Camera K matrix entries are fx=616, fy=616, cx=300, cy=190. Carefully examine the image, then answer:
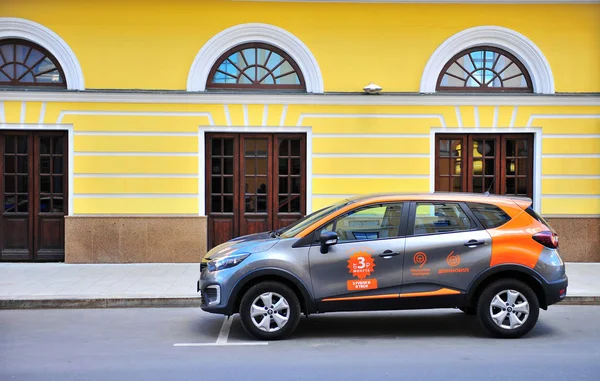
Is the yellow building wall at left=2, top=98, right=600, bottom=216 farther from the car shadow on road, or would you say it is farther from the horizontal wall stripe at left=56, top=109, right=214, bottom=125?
the car shadow on road

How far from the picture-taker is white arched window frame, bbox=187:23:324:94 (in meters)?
12.2

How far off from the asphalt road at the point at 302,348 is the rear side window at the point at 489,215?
53.0 inches

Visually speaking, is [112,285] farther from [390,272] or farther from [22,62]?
[22,62]

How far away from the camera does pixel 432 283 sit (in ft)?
23.1

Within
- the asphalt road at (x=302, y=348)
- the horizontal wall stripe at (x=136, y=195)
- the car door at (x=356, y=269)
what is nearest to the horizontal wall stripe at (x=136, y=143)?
the horizontal wall stripe at (x=136, y=195)

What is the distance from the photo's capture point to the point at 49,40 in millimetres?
12062

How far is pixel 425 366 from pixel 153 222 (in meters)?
7.45

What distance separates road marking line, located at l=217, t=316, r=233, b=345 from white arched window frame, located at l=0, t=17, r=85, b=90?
6.37 metres

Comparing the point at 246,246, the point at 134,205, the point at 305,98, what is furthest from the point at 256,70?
the point at 246,246

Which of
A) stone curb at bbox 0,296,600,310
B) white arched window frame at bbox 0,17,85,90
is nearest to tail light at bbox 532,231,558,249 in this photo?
stone curb at bbox 0,296,600,310

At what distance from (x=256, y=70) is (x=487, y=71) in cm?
473

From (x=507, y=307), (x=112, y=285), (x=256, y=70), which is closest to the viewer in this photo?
(x=507, y=307)

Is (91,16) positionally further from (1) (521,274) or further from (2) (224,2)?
(1) (521,274)

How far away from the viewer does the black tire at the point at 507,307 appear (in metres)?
7.05
